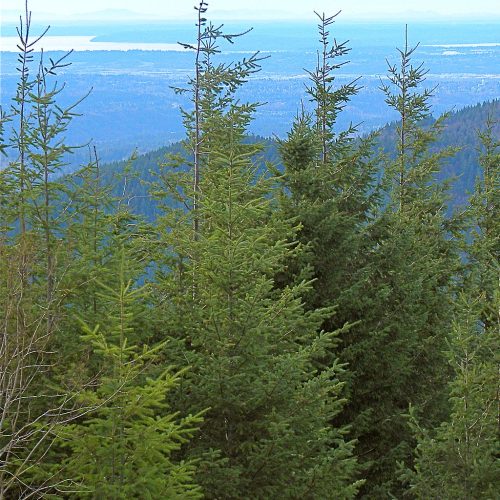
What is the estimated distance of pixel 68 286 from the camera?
352 inches

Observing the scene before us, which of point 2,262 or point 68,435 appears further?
point 2,262

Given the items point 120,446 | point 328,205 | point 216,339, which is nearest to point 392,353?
point 328,205

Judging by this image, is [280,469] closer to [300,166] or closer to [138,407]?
[138,407]

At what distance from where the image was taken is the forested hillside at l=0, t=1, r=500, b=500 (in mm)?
7344

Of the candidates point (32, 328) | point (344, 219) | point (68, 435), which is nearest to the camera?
point (68, 435)

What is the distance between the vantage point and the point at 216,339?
9062 mm

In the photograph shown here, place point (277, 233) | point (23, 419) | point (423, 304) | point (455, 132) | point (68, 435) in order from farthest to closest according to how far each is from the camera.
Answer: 1. point (455, 132)
2. point (423, 304)
3. point (277, 233)
4. point (23, 419)
5. point (68, 435)

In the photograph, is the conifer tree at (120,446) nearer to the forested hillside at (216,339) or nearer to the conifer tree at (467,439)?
the forested hillside at (216,339)

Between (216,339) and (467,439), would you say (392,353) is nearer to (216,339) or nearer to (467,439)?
(467,439)

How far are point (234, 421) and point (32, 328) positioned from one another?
8.21ft

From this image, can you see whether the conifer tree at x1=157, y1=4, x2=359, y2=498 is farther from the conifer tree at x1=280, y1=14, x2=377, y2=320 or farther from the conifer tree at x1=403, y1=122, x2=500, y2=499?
the conifer tree at x1=280, y1=14, x2=377, y2=320

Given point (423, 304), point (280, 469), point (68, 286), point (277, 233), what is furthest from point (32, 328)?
point (423, 304)

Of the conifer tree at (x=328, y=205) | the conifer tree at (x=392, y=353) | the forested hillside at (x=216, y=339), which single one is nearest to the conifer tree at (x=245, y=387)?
the forested hillside at (x=216, y=339)

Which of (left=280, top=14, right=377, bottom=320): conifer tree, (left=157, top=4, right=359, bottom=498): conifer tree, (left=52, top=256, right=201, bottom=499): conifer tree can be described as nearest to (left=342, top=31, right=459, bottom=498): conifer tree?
(left=280, top=14, right=377, bottom=320): conifer tree
